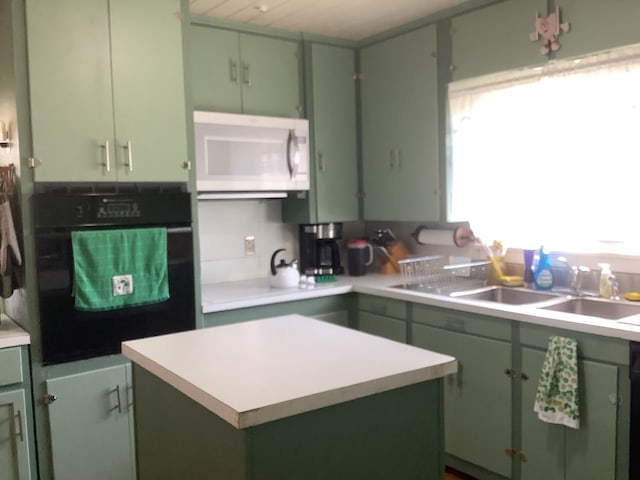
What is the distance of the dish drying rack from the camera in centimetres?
323

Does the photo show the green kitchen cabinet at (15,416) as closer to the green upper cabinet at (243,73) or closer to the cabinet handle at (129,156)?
the cabinet handle at (129,156)

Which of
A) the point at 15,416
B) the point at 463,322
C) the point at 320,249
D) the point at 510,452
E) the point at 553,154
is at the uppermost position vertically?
the point at 553,154

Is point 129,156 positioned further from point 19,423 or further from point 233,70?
point 19,423

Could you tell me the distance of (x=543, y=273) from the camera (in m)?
2.90

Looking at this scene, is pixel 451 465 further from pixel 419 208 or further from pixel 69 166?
pixel 69 166

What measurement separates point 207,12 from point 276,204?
1196 millimetres

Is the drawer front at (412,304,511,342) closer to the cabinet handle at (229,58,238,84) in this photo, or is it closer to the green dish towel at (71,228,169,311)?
the green dish towel at (71,228,169,311)

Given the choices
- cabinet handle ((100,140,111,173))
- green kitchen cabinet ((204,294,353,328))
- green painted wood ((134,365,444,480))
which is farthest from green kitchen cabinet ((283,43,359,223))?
green painted wood ((134,365,444,480))

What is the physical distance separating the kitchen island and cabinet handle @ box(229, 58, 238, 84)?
6.05 ft

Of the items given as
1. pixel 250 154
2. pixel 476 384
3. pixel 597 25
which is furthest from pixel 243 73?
pixel 476 384

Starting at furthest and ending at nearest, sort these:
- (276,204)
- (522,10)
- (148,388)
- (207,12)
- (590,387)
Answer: (276,204) → (207,12) → (522,10) → (590,387) → (148,388)

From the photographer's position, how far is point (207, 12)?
10.1ft

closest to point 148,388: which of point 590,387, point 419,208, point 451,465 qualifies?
point 590,387

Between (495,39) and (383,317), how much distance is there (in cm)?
150
